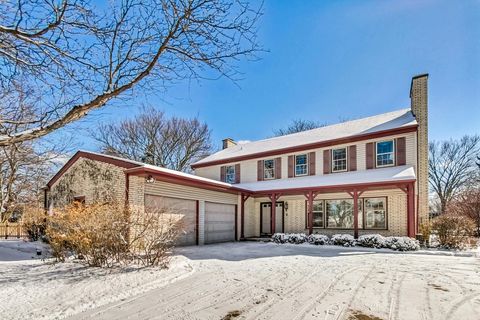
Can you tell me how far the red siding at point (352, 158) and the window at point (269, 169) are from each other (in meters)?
4.31

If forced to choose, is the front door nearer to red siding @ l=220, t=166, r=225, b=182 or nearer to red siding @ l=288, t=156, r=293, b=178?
red siding @ l=288, t=156, r=293, b=178

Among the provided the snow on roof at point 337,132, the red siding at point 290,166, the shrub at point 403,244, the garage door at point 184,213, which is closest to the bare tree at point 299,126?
the snow on roof at point 337,132

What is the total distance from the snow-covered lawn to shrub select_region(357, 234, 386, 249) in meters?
4.37

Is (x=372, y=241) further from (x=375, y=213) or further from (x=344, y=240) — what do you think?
(x=375, y=213)

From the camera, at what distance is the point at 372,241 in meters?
12.2

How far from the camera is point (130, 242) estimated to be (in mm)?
6719

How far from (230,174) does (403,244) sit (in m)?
10.7

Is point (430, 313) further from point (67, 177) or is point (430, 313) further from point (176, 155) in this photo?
point (176, 155)

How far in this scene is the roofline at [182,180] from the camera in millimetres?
10781

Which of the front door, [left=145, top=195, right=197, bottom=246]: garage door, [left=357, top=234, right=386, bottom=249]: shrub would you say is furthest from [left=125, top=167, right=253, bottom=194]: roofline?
[left=357, top=234, right=386, bottom=249]: shrub

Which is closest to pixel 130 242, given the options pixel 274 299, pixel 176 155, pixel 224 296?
pixel 224 296

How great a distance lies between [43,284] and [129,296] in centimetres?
172

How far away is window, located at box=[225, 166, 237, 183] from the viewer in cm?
1923

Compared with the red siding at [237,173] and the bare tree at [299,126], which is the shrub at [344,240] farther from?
the bare tree at [299,126]
